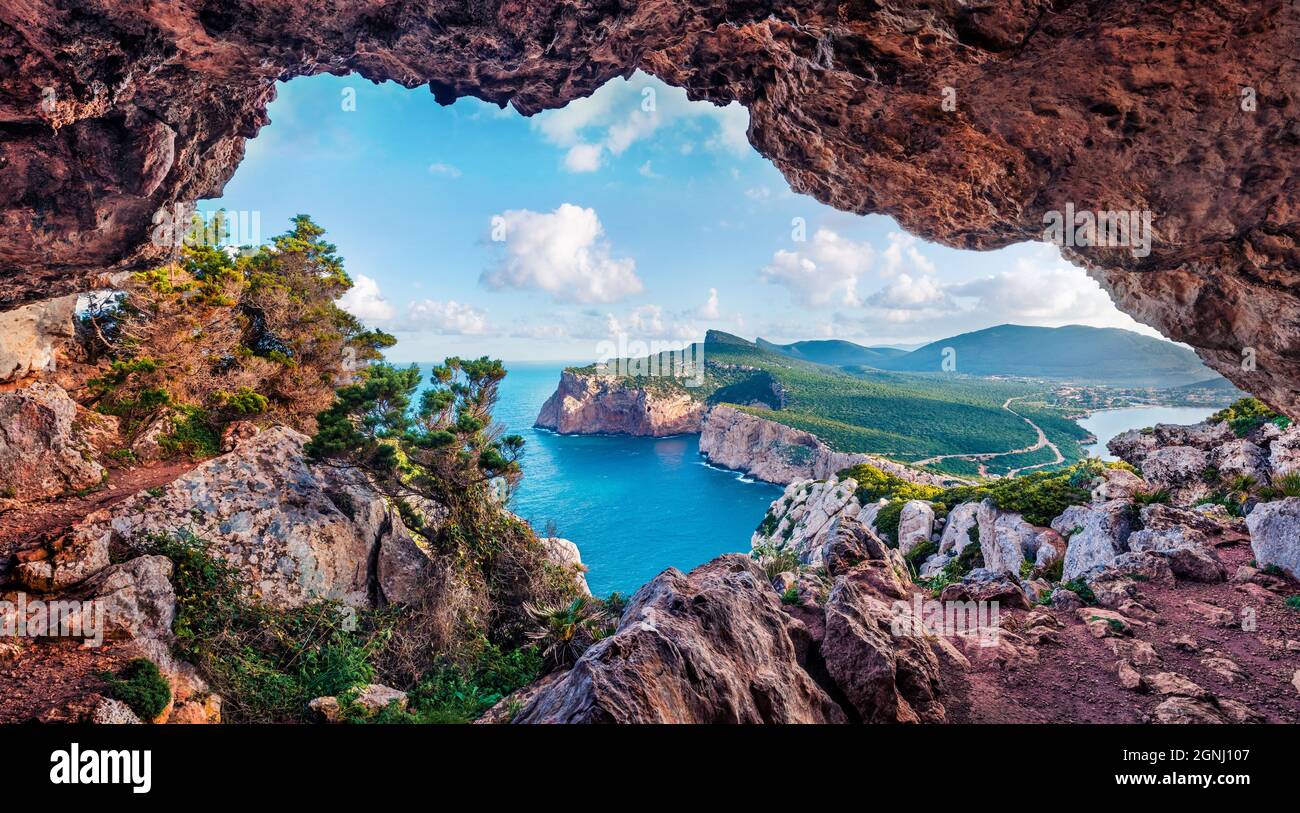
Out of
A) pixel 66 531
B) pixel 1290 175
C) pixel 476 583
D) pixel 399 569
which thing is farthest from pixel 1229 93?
pixel 66 531

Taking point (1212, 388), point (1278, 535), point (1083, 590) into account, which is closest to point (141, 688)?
point (1083, 590)

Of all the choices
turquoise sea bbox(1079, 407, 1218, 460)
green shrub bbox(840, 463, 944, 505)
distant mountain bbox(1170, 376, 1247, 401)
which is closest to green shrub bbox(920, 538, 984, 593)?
green shrub bbox(840, 463, 944, 505)

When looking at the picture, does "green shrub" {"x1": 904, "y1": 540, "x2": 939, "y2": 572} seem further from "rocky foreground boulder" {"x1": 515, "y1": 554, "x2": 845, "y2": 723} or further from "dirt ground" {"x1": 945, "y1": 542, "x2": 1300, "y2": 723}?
"rocky foreground boulder" {"x1": 515, "y1": 554, "x2": 845, "y2": 723}

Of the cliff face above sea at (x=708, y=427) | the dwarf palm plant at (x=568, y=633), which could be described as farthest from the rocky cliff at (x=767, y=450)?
the dwarf palm plant at (x=568, y=633)

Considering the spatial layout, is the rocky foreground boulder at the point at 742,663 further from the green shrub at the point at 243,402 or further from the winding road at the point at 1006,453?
the winding road at the point at 1006,453

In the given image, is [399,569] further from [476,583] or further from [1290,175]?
[1290,175]

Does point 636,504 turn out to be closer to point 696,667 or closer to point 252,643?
point 252,643
